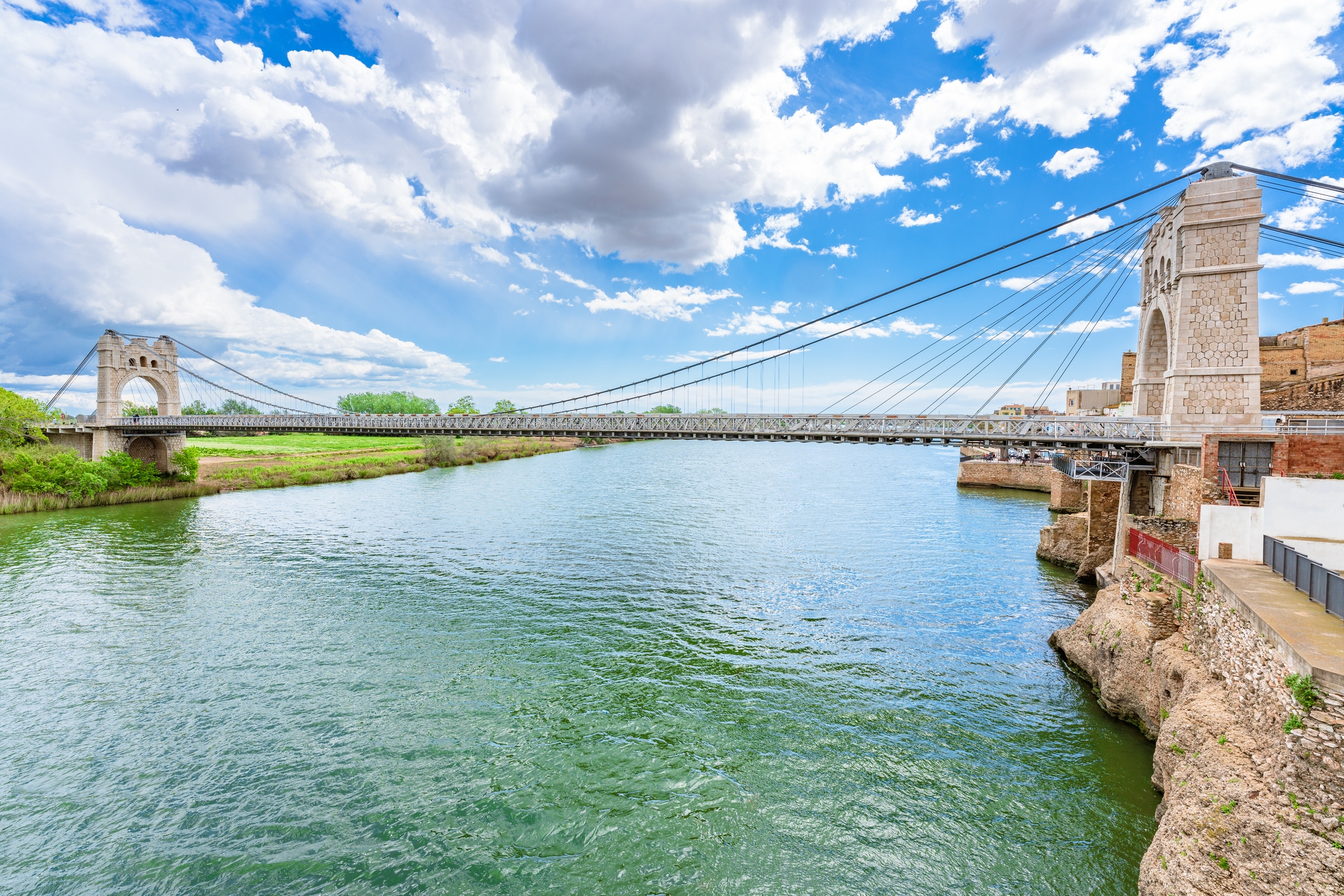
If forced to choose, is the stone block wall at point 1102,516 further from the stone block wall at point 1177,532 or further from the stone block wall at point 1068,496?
the stone block wall at point 1068,496

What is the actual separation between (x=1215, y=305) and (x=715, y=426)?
797 inches

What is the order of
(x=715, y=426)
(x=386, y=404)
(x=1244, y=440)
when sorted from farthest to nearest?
(x=386, y=404) < (x=715, y=426) < (x=1244, y=440)

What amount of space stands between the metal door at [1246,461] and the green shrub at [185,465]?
64.0 meters

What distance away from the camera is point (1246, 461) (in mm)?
15328

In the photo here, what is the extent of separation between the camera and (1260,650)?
27.8 feet

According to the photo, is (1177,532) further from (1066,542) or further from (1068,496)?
(1068,496)

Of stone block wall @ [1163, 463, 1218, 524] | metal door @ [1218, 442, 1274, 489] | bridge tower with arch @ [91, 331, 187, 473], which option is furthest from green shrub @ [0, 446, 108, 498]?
metal door @ [1218, 442, 1274, 489]

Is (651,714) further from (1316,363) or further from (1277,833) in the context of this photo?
(1316,363)

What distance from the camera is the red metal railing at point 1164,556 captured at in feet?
40.1

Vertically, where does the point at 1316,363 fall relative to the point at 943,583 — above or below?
above

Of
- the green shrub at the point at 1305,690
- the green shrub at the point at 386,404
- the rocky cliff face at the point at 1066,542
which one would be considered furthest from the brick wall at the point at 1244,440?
the green shrub at the point at 386,404

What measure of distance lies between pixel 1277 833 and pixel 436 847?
1205 centimetres

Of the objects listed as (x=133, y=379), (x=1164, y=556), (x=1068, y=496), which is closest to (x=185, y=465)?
(x=133, y=379)

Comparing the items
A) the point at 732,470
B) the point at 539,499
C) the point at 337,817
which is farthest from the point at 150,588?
the point at 732,470
